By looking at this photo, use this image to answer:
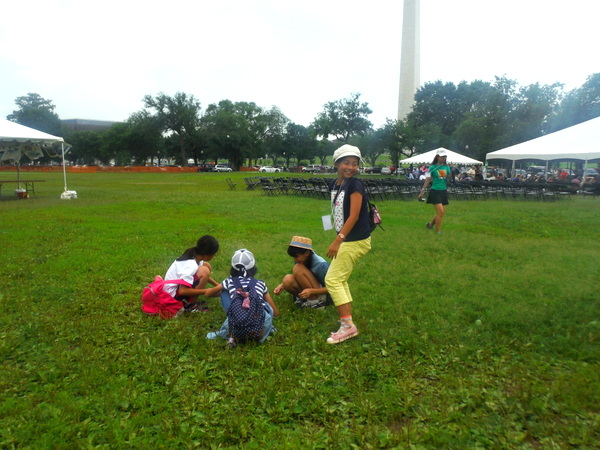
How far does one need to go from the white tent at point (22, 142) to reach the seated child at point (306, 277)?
46.3 feet

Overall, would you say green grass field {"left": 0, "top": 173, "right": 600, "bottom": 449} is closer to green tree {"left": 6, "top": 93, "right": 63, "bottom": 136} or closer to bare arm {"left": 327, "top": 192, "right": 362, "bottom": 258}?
bare arm {"left": 327, "top": 192, "right": 362, "bottom": 258}

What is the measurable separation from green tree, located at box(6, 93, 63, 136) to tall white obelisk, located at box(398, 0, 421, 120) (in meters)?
55.9

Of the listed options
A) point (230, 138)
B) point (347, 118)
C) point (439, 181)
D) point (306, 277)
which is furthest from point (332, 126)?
point (306, 277)

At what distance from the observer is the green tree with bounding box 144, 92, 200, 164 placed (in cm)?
6919

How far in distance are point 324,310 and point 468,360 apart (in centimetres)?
Answer: 159

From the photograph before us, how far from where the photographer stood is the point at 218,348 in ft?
12.9

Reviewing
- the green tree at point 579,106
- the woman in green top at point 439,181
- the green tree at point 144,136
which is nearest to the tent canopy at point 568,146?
the woman in green top at point 439,181

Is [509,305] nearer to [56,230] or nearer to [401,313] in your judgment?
[401,313]

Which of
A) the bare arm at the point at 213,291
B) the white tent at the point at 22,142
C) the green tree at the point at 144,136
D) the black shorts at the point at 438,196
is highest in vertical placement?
the green tree at the point at 144,136

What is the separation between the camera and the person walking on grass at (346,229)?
3.88m

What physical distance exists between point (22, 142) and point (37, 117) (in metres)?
70.3

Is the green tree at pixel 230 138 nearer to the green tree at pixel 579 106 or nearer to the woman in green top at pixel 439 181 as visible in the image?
the green tree at pixel 579 106

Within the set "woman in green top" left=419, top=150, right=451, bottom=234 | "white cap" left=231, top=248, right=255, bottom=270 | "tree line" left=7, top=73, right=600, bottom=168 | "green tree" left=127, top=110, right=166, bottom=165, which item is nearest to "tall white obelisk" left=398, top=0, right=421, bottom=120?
"tree line" left=7, top=73, right=600, bottom=168

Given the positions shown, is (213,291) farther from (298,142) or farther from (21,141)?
(298,142)
